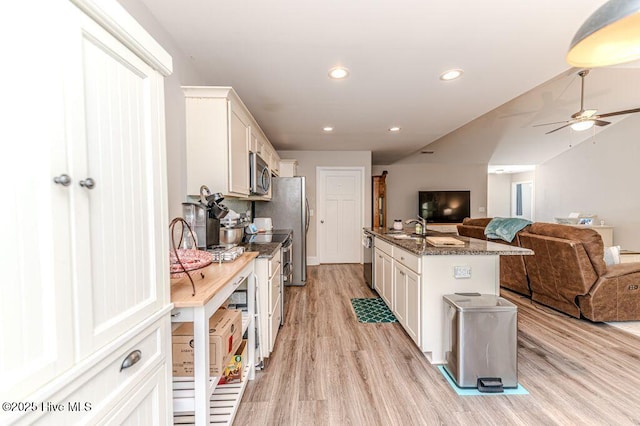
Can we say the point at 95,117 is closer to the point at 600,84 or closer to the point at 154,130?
the point at 154,130

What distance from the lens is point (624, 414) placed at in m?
1.63

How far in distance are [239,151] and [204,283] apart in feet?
4.21

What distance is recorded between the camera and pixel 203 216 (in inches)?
77.2

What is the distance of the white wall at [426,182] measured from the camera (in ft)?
25.7

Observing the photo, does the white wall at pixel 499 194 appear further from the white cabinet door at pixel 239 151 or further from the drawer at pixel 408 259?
the white cabinet door at pixel 239 151

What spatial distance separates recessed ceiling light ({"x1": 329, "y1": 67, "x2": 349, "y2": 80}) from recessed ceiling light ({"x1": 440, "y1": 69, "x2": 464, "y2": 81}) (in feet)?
2.81

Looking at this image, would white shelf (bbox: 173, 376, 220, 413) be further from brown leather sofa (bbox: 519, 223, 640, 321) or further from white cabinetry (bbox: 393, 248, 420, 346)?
brown leather sofa (bbox: 519, 223, 640, 321)

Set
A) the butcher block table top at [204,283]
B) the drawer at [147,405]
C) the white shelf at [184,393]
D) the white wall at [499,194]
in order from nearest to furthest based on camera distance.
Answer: the drawer at [147,405] → the butcher block table top at [204,283] → the white shelf at [184,393] → the white wall at [499,194]

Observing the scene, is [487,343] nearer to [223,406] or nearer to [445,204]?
[223,406]

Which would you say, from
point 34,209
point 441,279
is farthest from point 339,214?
point 34,209

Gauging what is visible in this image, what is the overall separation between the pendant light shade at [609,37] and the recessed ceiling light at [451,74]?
4.37ft

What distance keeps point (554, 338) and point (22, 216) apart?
361 centimetres

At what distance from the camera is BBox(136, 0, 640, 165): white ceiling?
1.60 meters

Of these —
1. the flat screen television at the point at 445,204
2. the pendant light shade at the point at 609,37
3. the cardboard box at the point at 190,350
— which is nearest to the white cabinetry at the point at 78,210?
the cardboard box at the point at 190,350
